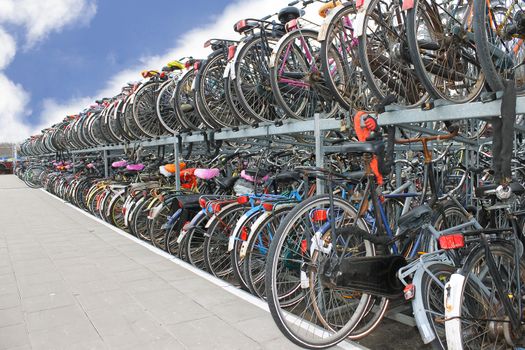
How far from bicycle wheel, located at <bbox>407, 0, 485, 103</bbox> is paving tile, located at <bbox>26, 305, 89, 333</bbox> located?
2.70 metres

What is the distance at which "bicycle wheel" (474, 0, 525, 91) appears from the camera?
200 cm

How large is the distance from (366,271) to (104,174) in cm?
893

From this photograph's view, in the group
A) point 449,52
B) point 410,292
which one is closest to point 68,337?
point 410,292

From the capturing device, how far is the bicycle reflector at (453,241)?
2029 mm

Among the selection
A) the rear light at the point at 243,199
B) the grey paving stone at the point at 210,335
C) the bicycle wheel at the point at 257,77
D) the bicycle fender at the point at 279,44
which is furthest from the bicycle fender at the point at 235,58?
the grey paving stone at the point at 210,335

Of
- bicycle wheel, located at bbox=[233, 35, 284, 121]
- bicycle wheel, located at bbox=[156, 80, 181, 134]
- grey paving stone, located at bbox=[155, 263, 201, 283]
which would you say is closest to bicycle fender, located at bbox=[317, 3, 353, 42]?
bicycle wheel, located at bbox=[233, 35, 284, 121]

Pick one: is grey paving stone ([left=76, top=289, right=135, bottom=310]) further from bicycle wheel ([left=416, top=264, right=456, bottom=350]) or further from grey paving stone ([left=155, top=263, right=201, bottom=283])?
bicycle wheel ([left=416, top=264, right=456, bottom=350])

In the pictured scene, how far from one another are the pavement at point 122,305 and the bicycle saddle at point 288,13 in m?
2.51

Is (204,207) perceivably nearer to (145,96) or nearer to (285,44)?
(285,44)

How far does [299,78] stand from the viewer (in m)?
3.75

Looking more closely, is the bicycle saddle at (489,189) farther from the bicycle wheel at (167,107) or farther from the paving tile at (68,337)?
the bicycle wheel at (167,107)

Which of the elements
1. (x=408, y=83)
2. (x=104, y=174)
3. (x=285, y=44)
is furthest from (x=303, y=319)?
(x=104, y=174)

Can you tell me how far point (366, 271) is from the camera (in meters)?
2.34

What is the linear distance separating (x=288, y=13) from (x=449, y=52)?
1841 mm
